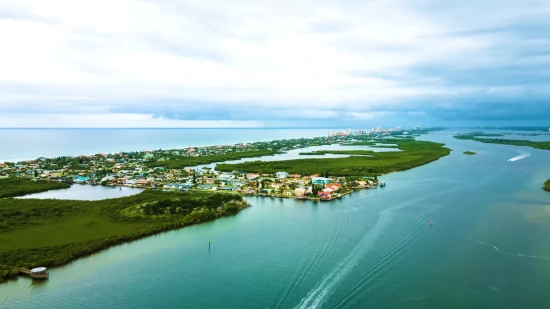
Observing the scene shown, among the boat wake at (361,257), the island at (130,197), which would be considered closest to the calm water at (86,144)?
the island at (130,197)

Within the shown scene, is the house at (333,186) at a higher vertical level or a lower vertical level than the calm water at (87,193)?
lower

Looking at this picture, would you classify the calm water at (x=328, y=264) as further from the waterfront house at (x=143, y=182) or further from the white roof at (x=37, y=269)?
the waterfront house at (x=143, y=182)

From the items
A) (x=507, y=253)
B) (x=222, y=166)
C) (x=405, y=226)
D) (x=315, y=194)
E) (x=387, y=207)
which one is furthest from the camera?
(x=222, y=166)

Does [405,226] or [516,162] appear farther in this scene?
[516,162]

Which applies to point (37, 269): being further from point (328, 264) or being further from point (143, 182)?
point (143, 182)

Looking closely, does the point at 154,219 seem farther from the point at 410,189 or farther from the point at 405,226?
the point at 410,189

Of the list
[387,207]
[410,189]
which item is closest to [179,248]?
[387,207]

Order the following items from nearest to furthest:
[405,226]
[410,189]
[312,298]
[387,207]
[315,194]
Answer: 1. [312,298]
2. [405,226]
3. [387,207]
4. [315,194]
5. [410,189]

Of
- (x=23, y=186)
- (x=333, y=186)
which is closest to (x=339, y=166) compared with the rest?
(x=333, y=186)
